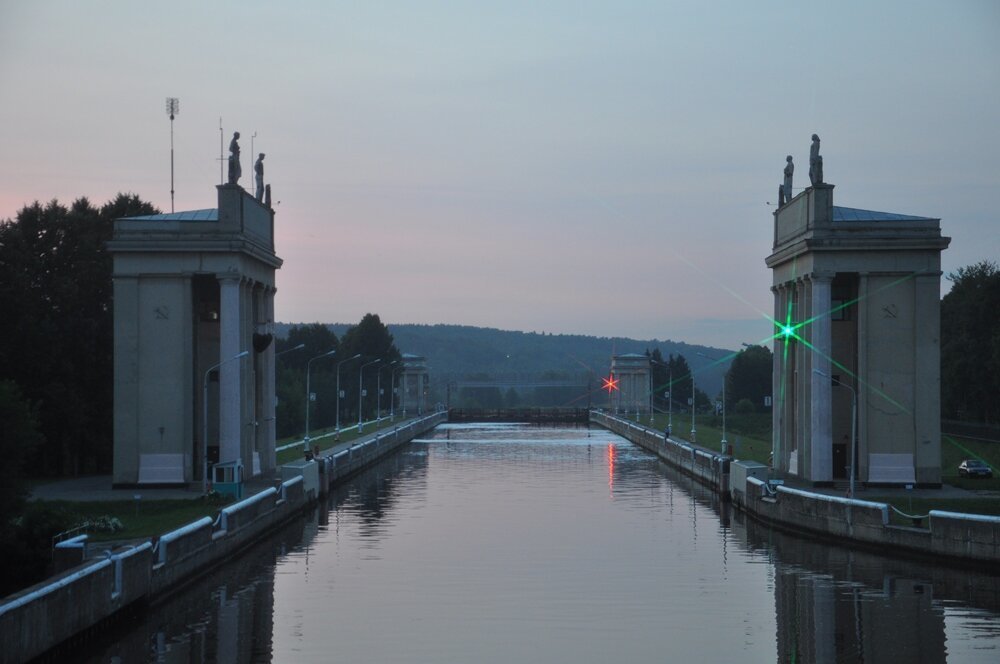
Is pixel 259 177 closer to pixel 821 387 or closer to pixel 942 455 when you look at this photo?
pixel 821 387

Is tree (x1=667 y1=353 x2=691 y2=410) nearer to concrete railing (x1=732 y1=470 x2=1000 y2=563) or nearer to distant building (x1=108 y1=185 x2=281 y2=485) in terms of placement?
concrete railing (x1=732 y1=470 x2=1000 y2=563)

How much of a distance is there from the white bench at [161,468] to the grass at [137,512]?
5799 millimetres

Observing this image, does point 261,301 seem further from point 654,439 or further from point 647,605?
point 654,439

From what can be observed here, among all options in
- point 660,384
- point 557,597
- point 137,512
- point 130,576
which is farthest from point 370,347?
point 130,576

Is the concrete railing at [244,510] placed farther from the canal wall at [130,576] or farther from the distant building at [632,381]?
the distant building at [632,381]

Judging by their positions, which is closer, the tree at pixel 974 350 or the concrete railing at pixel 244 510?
the concrete railing at pixel 244 510

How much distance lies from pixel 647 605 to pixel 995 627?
7473 millimetres

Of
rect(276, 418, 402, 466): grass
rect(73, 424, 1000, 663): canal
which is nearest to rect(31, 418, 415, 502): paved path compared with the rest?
rect(73, 424, 1000, 663): canal

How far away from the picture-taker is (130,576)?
28297 mm

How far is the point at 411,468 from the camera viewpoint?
264 ft

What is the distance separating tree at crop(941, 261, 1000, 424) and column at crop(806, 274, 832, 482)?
4438 cm

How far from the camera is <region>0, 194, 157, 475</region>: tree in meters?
59.1

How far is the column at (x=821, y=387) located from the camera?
172 feet

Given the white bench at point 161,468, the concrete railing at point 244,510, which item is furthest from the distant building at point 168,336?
the concrete railing at point 244,510
